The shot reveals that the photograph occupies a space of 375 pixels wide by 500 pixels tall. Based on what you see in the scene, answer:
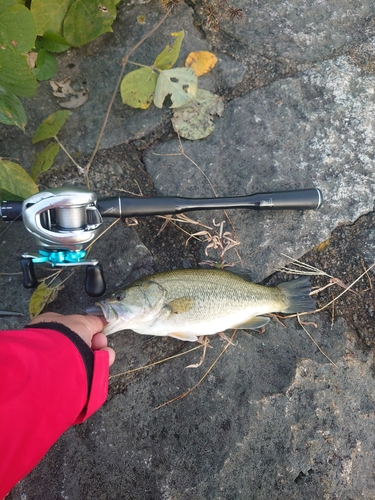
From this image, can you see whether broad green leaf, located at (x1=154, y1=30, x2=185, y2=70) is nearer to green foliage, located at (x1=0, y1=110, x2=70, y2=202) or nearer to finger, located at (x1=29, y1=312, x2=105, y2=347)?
green foliage, located at (x1=0, y1=110, x2=70, y2=202)

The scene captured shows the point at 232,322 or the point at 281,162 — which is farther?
the point at 281,162

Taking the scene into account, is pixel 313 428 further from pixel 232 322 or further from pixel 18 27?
pixel 18 27

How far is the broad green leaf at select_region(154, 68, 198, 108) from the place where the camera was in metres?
3.14

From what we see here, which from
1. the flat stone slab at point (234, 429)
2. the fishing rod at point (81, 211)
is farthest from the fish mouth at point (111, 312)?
the flat stone slab at point (234, 429)

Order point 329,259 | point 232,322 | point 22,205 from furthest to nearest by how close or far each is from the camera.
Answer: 1. point 329,259
2. point 232,322
3. point 22,205

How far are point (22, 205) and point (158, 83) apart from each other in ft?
4.59

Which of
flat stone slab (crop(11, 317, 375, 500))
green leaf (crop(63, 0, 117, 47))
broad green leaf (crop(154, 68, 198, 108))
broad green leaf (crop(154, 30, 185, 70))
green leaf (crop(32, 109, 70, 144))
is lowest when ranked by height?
flat stone slab (crop(11, 317, 375, 500))

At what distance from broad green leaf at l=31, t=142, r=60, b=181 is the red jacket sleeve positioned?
1128mm

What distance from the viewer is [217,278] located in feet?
9.36

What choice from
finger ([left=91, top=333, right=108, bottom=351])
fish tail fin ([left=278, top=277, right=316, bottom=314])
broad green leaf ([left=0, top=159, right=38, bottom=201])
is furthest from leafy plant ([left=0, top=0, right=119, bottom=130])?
fish tail fin ([left=278, top=277, right=316, bottom=314])

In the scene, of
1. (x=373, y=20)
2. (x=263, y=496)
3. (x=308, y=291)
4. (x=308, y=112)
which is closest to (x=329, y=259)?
(x=308, y=291)

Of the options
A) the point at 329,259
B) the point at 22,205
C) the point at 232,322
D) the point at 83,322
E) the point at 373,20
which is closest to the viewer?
the point at 22,205

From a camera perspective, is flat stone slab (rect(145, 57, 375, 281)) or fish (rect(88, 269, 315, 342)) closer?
fish (rect(88, 269, 315, 342))

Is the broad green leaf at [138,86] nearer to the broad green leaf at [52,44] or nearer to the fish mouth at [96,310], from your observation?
the broad green leaf at [52,44]
